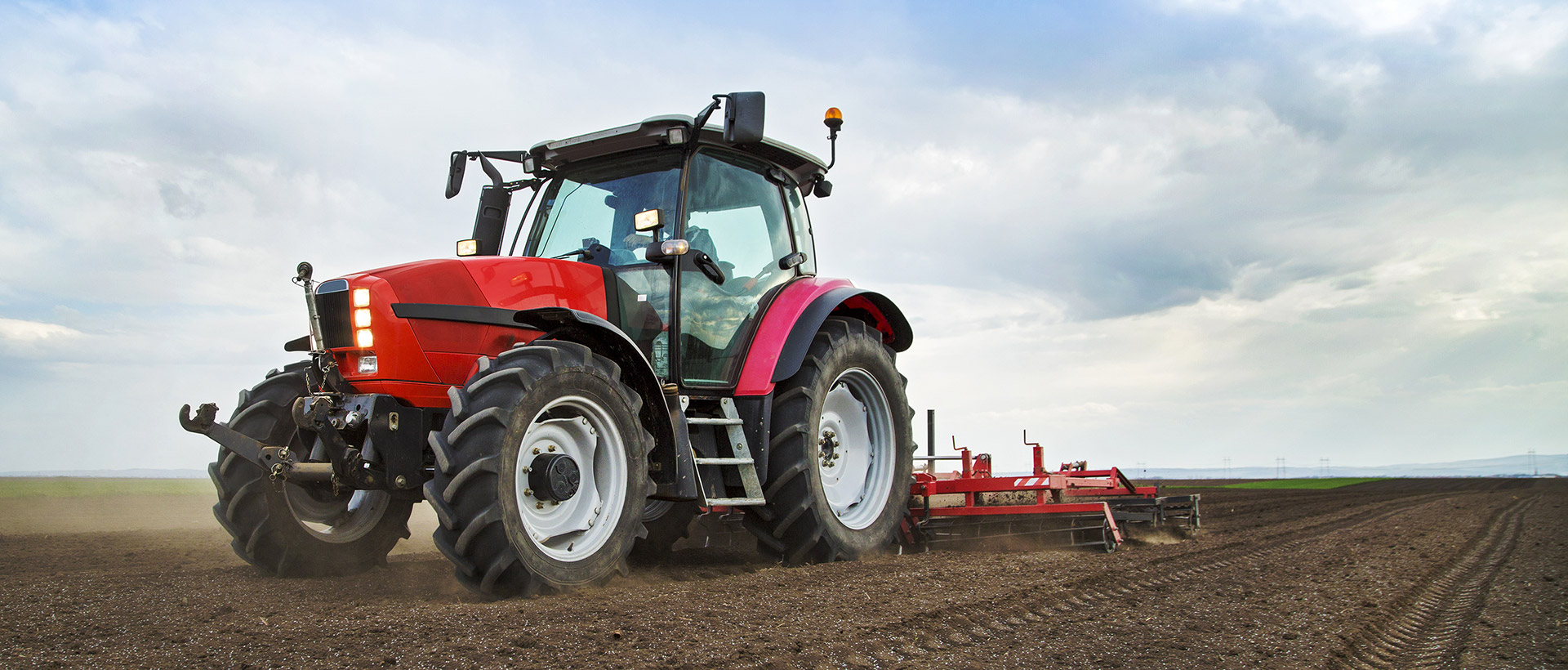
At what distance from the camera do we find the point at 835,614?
145 inches

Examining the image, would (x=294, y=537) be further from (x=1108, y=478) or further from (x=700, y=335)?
(x=1108, y=478)

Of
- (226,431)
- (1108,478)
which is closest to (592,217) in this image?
(226,431)

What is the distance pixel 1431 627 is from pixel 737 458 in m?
3.18

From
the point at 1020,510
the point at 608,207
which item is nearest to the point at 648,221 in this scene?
the point at 608,207

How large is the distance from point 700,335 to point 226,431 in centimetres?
229

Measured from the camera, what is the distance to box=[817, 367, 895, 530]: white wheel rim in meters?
6.15

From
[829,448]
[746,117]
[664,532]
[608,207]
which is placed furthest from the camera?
[829,448]

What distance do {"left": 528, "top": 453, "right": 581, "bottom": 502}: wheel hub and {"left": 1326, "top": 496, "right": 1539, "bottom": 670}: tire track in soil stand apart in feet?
9.40

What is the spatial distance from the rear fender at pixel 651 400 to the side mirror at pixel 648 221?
2.52 feet

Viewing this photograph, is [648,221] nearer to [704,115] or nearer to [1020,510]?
[704,115]

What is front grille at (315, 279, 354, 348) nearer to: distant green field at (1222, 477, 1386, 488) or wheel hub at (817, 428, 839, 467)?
wheel hub at (817, 428, 839, 467)

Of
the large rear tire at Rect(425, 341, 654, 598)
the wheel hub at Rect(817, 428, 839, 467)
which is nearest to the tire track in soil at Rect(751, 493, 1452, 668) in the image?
the large rear tire at Rect(425, 341, 654, 598)

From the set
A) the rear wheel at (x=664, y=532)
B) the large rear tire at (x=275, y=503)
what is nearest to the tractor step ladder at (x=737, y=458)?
the rear wheel at (x=664, y=532)

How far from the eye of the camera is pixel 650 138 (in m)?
5.40
